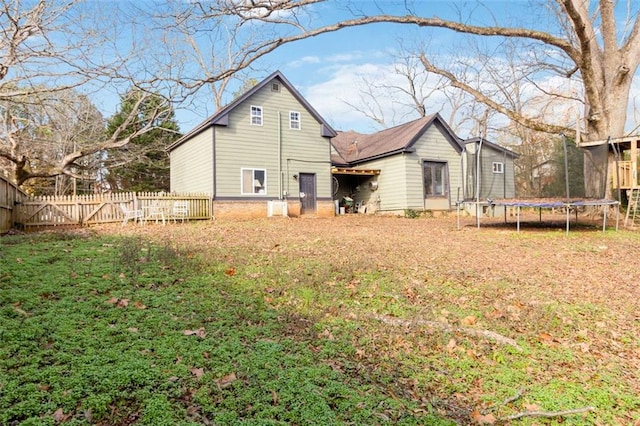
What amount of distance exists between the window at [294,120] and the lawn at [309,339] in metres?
12.5

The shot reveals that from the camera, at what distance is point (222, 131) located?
17.2 metres

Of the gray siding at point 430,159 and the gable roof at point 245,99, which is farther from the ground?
the gable roof at point 245,99

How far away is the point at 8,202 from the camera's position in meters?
11.9

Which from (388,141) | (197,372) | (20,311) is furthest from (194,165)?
(197,372)

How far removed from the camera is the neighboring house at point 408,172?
20.3 meters

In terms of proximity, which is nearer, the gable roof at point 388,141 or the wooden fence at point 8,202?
the wooden fence at point 8,202

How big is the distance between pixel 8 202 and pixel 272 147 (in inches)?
406

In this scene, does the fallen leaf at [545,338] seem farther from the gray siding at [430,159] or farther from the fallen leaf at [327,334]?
the gray siding at [430,159]

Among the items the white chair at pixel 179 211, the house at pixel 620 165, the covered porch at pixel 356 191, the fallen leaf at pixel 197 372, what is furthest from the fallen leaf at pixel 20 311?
the covered porch at pixel 356 191

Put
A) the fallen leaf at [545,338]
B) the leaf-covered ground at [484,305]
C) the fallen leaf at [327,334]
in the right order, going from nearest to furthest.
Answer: the leaf-covered ground at [484,305], the fallen leaf at [327,334], the fallen leaf at [545,338]

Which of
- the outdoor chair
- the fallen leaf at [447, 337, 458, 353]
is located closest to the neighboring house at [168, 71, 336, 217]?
the outdoor chair

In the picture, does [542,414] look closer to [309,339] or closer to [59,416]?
[309,339]

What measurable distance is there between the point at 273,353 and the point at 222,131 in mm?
14958

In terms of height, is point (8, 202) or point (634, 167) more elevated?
point (634, 167)
